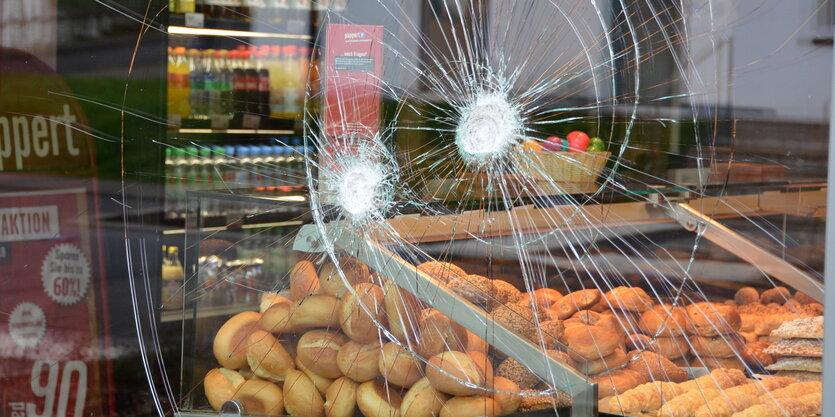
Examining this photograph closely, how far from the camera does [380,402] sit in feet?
3.66

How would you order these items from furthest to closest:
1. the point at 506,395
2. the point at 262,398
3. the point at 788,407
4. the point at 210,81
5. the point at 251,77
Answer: the point at 210,81, the point at 251,77, the point at 262,398, the point at 506,395, the point at 788,407

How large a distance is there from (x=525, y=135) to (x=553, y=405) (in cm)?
36

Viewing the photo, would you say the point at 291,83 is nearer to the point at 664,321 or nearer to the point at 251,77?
the point at 251,77

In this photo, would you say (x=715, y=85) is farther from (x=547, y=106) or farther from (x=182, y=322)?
(x=182, y=322)

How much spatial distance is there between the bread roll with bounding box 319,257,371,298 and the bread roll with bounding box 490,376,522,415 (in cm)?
24

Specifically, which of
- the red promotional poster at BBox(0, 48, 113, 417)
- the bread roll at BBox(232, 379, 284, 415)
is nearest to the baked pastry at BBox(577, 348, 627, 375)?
the bread roll at BBox(232, 379, 284, 415)

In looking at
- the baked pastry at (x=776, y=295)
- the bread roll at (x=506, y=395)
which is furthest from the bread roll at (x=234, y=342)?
the baked pastry at (x=776, y=295)

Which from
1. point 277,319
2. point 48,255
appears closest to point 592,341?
point 277,319

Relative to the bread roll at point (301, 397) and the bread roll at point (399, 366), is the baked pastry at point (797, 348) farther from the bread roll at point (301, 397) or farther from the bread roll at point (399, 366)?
the bread roll at point (301, 397)

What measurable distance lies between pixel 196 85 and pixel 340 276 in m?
0.72

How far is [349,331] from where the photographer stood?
1.16m

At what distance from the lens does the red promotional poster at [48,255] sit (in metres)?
1.59

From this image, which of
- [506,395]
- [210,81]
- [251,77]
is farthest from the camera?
[210,81]

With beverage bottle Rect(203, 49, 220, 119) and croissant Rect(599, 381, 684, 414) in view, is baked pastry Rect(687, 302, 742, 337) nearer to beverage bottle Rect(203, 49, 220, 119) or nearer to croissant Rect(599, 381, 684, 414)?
croissant Rect(599, 381, 684, 414)
